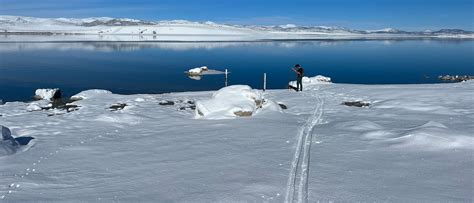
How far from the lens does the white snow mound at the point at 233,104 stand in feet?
50.9

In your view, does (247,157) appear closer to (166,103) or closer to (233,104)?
(233,104)

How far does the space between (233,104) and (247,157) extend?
239 inches

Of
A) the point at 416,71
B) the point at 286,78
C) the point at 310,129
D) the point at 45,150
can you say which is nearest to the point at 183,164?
the point at 45,150

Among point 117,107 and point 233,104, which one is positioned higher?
point 233,104

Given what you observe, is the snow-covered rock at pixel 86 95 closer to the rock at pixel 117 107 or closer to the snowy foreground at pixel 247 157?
the rock at pixel 117 107

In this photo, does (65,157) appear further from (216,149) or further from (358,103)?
(358,103)

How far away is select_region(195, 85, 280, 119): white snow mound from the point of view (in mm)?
15508

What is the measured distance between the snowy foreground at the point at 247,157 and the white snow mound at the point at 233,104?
0.89 ft

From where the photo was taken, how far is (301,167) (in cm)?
892

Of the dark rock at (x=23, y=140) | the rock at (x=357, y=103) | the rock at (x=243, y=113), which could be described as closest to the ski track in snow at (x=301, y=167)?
the rock at (x=243, y=113)

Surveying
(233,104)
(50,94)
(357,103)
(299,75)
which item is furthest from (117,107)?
(357,103)

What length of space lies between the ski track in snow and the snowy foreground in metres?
0.03

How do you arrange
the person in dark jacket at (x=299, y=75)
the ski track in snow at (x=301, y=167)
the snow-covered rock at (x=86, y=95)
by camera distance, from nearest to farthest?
the ski track in snow at (x=301, y=167)
the snow-covered rock at (x=86, y=95)
the person in dark jacket at (x=299, y=75)

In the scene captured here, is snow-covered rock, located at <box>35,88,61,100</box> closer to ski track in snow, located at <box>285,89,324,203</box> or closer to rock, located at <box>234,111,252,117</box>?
rock, located at <box>234,111,252,117</box>
